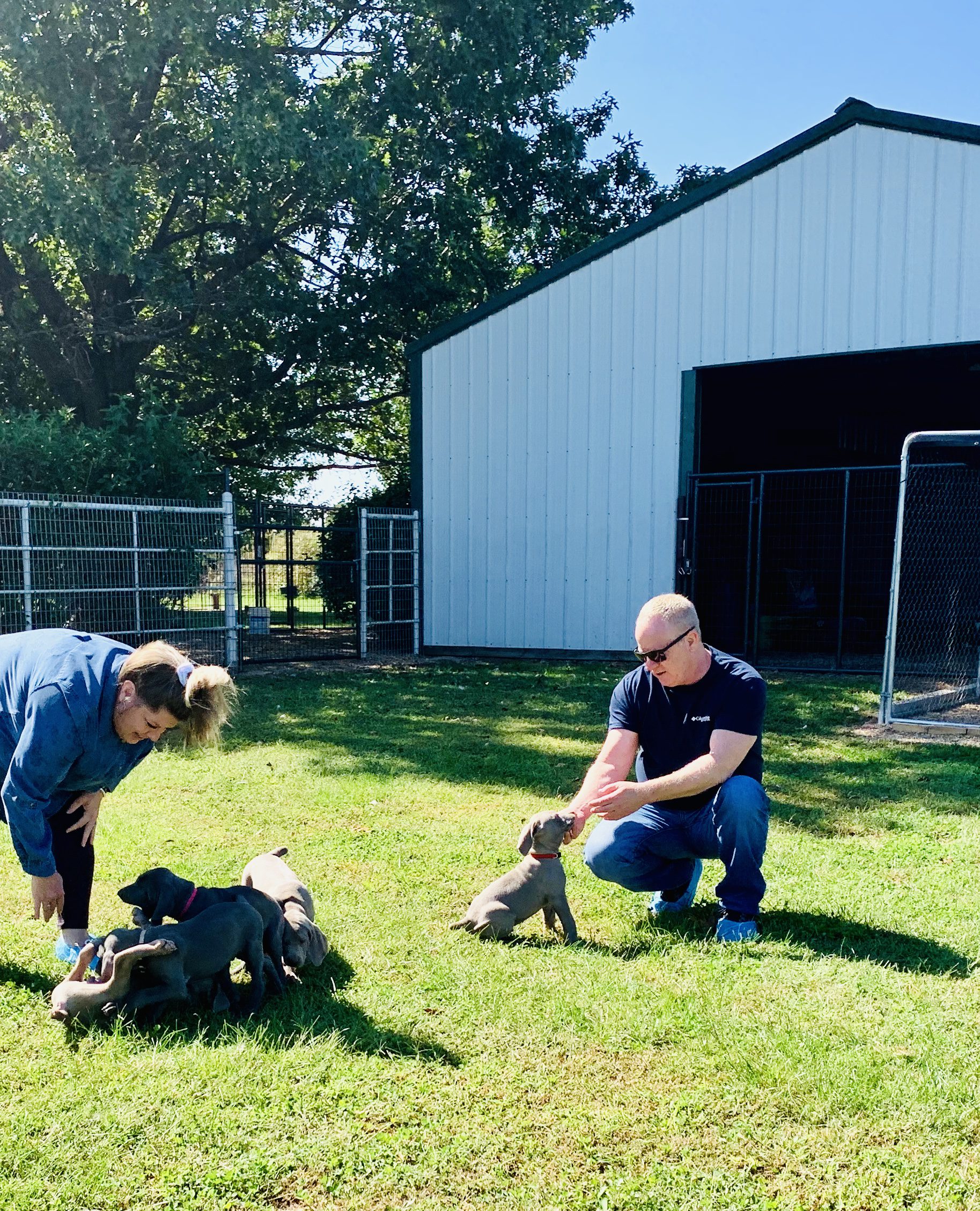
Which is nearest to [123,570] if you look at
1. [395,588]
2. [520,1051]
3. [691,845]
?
[395,588]

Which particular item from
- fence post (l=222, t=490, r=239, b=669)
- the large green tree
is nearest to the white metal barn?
fence post (l=222, t=490, r=239, b=669)

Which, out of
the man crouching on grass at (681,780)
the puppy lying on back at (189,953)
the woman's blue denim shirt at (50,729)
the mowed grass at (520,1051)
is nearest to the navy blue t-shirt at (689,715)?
the man crouching on grass at (681,780)

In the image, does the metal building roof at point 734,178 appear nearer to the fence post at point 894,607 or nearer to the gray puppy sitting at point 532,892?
the fence post at point 894,607

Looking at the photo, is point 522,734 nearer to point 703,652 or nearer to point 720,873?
point 720,873

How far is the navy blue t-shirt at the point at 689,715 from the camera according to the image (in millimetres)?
3809

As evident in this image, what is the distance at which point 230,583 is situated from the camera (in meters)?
12.0

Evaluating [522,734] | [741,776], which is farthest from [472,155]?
[741,776]

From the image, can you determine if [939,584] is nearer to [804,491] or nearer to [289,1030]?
[804,491]

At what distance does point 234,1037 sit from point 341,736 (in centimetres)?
498

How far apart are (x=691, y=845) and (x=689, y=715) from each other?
1.71 feet

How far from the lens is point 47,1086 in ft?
8.96

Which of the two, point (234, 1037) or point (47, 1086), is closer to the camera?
point (47, 1086)

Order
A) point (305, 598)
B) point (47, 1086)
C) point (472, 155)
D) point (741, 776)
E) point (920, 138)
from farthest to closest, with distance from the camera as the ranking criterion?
point (472, 155) → point (305, 598) → point (920, 138) → point (741, 776) → point (47, 1086)

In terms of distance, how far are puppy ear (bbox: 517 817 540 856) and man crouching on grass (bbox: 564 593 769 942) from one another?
15cm
